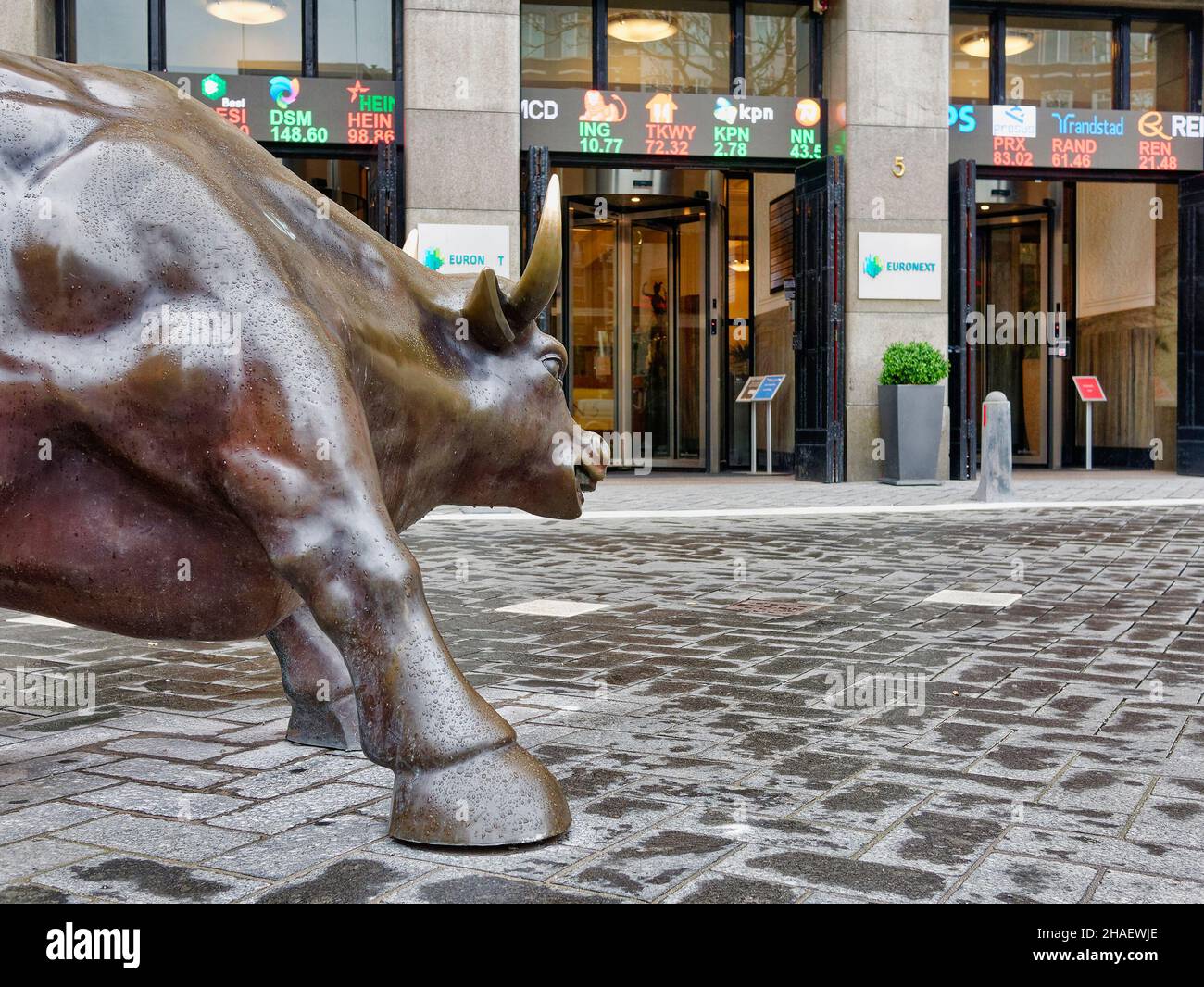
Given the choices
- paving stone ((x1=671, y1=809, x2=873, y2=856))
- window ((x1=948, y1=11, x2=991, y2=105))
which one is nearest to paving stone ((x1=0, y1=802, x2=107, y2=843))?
paving stone ((x1=671, y1=809, x2=873, y2=856))

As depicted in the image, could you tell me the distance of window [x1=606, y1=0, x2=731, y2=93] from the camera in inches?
642

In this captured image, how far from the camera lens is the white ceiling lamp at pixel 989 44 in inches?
675

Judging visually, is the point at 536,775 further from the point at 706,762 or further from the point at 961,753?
the point at 961,753

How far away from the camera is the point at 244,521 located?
2650mm

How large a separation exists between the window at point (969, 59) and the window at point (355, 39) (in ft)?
23.9

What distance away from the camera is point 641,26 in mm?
16438

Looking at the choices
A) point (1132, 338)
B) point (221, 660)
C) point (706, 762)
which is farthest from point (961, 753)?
point (1132, 338)

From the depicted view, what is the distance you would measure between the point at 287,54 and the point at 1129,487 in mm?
11270

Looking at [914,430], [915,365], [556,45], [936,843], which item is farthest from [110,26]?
[936,843]

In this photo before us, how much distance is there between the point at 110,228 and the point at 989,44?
657 inches

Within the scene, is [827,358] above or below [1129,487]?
above

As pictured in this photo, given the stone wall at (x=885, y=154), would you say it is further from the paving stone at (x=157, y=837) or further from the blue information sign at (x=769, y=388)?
the paving stone at (x=157, y=837)
